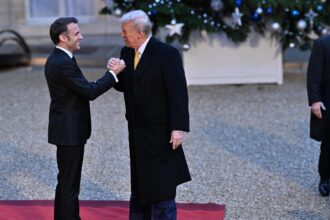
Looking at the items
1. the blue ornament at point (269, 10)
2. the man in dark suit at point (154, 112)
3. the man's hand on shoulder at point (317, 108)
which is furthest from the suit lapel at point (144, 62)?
the blue ornament at point (269, 10)

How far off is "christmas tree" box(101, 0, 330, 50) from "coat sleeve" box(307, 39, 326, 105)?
4610 mm

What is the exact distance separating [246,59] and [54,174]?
207 inches

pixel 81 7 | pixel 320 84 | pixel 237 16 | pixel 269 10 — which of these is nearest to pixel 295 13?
pixel 269 10

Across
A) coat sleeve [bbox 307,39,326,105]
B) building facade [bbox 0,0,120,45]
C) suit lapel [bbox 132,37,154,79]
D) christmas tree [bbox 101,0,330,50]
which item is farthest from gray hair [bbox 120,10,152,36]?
building facade [bbox 0,0,120,45]

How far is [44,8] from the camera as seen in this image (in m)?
17.7

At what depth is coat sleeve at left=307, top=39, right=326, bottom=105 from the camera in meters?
5.65

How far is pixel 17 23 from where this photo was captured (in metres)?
17.8

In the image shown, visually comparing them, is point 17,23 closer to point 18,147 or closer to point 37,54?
point 37,54

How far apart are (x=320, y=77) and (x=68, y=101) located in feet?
7.06

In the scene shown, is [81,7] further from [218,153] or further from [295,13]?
[218,153]

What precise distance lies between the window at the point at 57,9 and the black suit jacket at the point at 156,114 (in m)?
13.2

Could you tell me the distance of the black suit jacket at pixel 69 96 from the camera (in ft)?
14.9

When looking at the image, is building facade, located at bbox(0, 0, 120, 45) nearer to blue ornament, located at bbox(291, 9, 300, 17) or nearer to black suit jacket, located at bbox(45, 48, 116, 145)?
blue ornament, located at bbox(291, 9, 300, 17)

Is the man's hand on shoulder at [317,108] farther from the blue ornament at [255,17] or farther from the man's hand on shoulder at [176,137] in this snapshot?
the blue ornament at [255,17]
